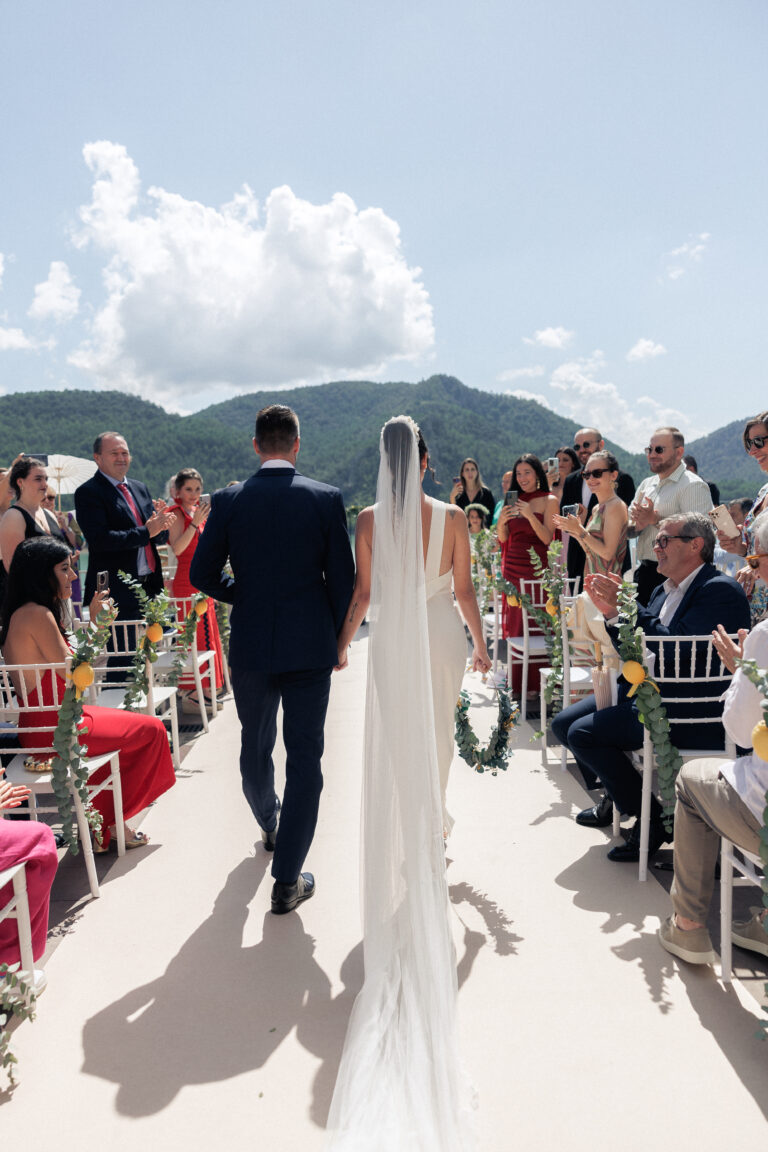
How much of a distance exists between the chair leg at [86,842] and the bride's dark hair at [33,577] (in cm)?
75

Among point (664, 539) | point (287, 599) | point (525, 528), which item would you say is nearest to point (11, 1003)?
point (287, 599)

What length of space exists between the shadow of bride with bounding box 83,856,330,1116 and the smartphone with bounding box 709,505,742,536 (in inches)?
110

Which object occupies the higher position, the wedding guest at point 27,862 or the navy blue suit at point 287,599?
the navy blue suit at point 287,599

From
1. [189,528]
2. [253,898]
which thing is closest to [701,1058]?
[253,898]

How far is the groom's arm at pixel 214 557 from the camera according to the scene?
278cm

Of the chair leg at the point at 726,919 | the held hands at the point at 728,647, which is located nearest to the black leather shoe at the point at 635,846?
the chair leg at the point at 726,919

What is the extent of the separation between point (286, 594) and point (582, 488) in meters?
4.19

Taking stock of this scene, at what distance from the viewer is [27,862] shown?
2217mm

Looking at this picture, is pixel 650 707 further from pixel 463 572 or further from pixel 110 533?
A: pixel 110 533

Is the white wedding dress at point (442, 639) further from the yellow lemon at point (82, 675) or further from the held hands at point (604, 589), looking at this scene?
the yellow lemon at point (82, 675)

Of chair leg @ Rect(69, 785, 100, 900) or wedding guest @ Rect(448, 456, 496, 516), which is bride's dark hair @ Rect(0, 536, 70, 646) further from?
wedding guest @ Rect(448, 456, 496, 516)

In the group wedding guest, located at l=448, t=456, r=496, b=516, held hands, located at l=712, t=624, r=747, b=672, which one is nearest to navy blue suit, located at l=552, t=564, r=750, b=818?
held hands, located at l=712, t=624, r=747, b=672

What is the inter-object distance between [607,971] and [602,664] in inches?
56.0

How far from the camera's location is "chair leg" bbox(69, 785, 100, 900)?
2.98 metres
